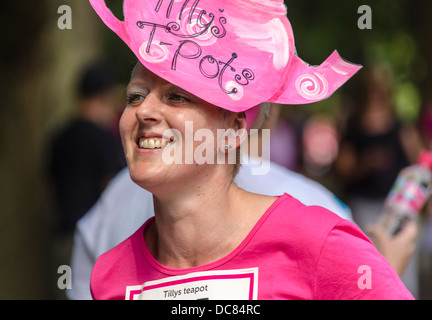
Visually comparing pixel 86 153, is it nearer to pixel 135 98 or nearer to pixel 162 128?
pixel 135 98

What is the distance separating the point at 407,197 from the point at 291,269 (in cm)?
124

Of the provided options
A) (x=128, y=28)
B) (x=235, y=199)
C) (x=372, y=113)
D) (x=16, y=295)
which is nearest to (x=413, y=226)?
(x=235, y=199)

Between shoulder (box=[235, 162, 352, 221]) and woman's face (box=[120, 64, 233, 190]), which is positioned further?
shoulder (box=[235, 162, 352, 221])

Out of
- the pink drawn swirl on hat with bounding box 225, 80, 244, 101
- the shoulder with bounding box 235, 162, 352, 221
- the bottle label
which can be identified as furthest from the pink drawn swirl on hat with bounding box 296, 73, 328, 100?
the bottle label

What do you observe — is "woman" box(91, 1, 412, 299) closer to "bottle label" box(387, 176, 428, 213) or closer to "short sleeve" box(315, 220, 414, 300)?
"short sleeve" box(315, 220, 414, 300)

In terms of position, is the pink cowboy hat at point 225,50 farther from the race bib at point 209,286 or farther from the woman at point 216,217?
the race bib at point 209,286

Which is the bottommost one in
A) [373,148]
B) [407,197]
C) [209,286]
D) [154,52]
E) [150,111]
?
[209,286]

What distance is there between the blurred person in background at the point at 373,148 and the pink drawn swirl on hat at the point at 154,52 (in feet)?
14.3

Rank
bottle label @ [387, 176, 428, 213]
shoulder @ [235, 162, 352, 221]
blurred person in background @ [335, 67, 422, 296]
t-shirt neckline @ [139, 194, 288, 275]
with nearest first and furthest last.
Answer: t-shirt neckline @ [139, 194, 288, 275], shoulder @ [235, 162, 352, 221], bottle label @ [387, 176, 428, 213], blurred person in background @ [335, 67, 422, 296]

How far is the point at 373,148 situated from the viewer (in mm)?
6105

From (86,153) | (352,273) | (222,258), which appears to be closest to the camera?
(352,273)

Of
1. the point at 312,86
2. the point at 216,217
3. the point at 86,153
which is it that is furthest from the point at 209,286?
the point at 86,153

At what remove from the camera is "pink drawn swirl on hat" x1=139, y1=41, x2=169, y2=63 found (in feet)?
6.23
